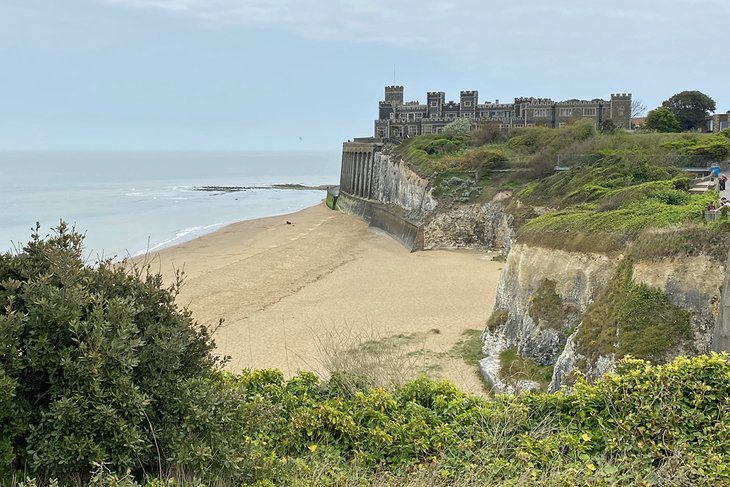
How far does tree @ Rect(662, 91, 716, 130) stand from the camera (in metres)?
62.5

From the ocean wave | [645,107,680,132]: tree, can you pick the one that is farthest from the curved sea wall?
[645,107,680,132]: tree

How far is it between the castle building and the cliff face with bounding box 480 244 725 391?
2221 inches

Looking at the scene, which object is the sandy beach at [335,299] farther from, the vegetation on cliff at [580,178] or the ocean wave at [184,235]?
the vegetation on cliff at [580,178]

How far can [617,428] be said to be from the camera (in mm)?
7148

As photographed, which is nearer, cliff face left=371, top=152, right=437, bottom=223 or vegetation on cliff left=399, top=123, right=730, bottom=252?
vegetation on cliff left=399, top=123, right=730, bottom=252

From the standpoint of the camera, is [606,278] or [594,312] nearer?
[594,312]

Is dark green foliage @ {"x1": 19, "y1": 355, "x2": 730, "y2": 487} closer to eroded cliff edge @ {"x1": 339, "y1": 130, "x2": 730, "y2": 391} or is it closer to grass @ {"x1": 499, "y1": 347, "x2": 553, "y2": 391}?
eroded cliff edge @ {"x1": 339, "y1": 130, "x2": 730, "y2": 391}

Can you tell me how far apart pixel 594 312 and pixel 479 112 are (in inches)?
2879

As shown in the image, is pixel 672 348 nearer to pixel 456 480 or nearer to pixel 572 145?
pixel 456 480

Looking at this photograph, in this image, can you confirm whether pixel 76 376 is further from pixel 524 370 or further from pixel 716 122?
pixel 716 122

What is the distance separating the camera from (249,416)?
A: 6.21m

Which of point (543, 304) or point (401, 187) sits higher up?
point (401, 187)

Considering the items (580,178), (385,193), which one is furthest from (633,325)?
(385,193)

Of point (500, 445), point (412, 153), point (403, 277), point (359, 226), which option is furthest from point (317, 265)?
point (500, 445)
